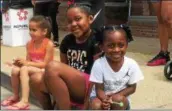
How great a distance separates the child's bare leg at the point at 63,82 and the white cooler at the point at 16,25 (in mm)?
5138

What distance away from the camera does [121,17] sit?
31.0ft

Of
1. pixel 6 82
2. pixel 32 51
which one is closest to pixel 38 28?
pixel 32 51

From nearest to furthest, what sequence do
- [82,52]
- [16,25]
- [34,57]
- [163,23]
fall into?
[82,52] < [34,57] < [163,23] < [16,25]

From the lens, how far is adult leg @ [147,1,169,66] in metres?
4.85

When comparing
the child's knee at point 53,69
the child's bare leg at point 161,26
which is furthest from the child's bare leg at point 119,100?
the child's bare leg at point 161,26

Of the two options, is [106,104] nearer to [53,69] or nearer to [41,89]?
[53,69]

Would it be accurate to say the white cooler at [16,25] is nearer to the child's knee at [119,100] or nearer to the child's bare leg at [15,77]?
the child's bare leg at [15,77]

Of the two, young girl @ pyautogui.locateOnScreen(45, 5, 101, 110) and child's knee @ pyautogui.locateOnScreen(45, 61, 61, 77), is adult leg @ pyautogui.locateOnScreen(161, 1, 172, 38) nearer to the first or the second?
young girl @ pyautogui.locateOnScreen(45, 5, 101, 110)

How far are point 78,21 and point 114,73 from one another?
560mm

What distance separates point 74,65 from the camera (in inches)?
139

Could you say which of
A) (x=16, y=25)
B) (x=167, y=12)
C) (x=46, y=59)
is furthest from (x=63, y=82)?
(x=16, y=25)

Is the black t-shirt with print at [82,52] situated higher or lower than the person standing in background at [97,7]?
lower

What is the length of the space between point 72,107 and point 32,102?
1727 millimetres

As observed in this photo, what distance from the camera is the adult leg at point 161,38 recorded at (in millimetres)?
4846
